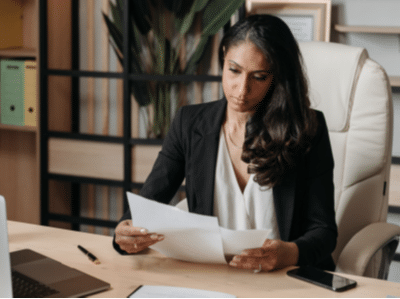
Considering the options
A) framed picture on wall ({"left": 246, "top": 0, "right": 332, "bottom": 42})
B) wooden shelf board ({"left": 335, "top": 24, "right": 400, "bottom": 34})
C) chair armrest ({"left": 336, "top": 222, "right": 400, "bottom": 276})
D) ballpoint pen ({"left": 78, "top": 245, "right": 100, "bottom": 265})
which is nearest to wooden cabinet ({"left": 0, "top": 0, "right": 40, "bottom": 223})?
framed picture on wall ({"left": 246, "top": 0, "right": 332, "bottom": 42})

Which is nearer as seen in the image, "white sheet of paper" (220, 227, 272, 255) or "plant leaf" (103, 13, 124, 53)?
"white sheet of paper" (220, 227, 272, 255)

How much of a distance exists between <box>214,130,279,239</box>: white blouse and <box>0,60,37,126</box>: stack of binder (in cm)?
174

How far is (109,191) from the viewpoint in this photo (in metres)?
3.24

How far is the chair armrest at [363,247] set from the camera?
139 centimetres

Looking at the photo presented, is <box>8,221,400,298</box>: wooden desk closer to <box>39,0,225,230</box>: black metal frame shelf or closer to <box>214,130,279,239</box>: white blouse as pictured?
<box>214,130,279,239</box>: white blouse

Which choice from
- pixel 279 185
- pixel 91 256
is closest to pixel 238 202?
pixel 279 185

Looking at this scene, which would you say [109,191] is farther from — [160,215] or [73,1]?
[160,215]

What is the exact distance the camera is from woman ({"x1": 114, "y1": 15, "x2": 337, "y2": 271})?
1.37 metres

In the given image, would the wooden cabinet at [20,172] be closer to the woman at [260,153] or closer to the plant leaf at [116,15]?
the plant leaf at [116,15]

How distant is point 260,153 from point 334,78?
421mm

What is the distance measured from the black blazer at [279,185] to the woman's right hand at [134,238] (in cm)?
17

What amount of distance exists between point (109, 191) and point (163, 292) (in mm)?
2295

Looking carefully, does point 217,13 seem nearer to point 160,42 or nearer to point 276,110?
point 160,42

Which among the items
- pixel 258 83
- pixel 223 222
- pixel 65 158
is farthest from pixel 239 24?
pixel 65 158
